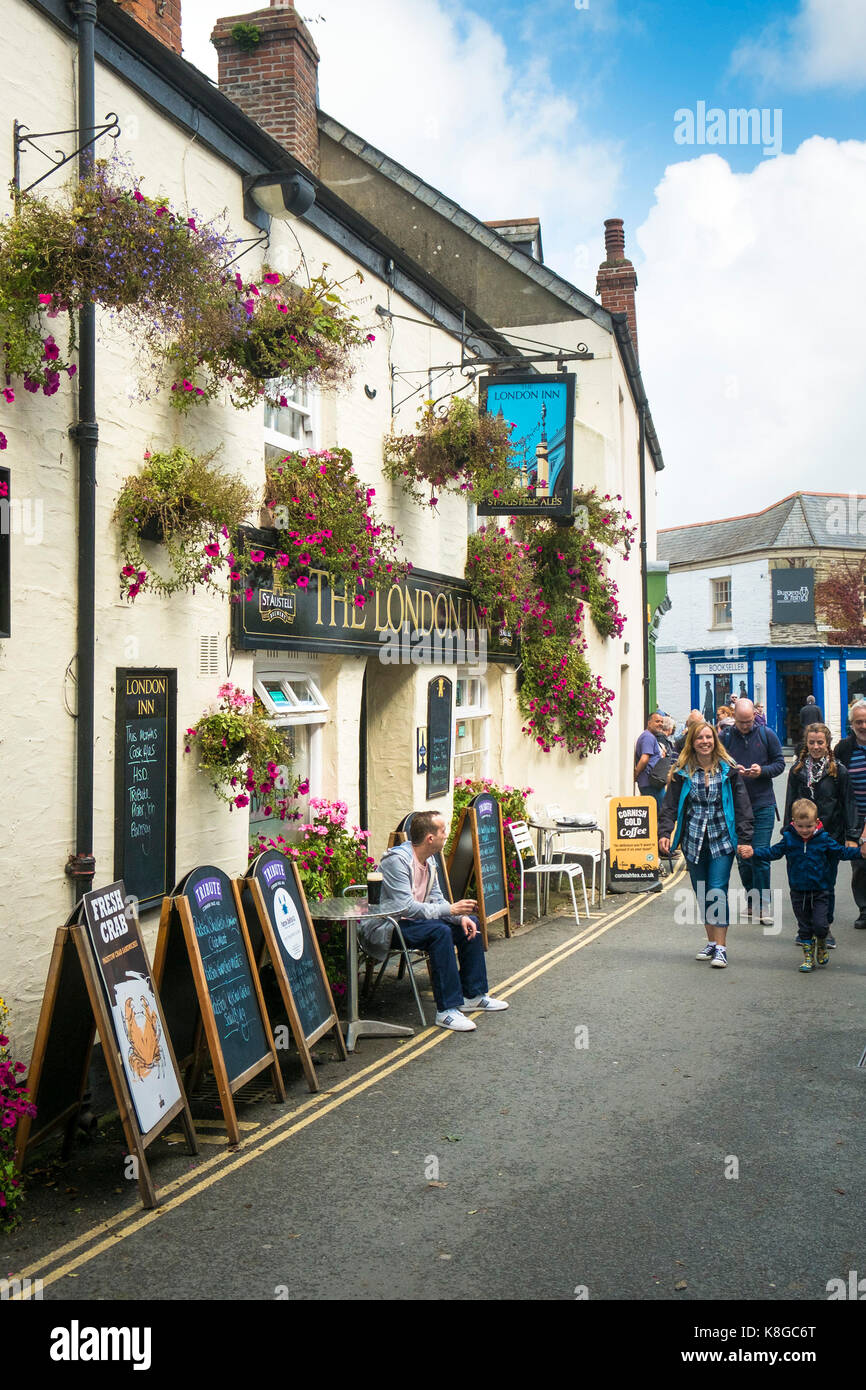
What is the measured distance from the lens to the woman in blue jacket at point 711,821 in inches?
374

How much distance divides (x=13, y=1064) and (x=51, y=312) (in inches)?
137

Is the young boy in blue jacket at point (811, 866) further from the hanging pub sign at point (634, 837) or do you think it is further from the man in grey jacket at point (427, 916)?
the hanging pub sign at point (634, 837)

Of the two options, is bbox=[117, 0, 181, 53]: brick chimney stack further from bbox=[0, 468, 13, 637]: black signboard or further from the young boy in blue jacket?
the young boy in blue jacket

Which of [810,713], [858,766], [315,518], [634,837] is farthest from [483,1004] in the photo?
[810,713]

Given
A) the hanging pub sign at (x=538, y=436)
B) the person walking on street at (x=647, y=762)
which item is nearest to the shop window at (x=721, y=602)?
the person walking on street at (x=647, y=762)

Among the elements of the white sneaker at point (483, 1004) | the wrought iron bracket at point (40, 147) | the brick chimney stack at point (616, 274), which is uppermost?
the brick chimney stack at point (616, 274)

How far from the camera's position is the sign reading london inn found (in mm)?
8031

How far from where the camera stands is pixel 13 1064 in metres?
5.17

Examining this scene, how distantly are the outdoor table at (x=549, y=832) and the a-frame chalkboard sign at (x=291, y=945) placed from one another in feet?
17.8

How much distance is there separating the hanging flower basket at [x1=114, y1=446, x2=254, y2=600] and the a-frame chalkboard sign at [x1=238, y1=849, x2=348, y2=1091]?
1745mm

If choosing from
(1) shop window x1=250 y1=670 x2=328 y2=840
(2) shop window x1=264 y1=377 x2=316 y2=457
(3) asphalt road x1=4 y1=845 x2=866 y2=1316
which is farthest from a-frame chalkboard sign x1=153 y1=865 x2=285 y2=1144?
(2) shop window x1=264 y1=377 x2=316 y2=457

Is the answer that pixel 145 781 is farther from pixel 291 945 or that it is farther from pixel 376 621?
pixel 376 621
